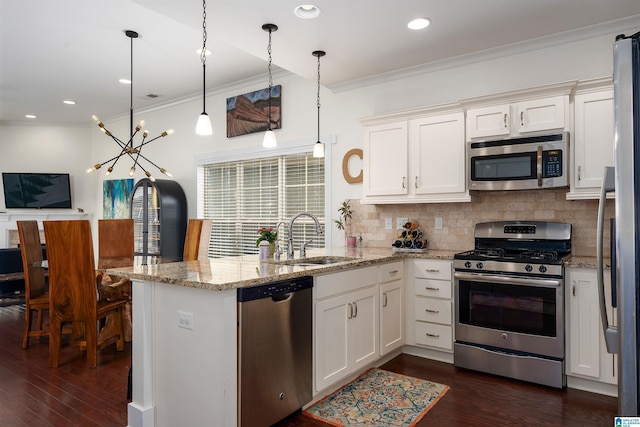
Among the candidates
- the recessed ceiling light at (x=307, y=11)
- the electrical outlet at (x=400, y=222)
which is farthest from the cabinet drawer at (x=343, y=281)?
the recessed ceiling light at (x=307, y=11)

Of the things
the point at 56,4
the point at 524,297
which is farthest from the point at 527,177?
the point at 56,4

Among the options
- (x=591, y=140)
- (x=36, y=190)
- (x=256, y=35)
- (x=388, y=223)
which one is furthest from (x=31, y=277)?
(x=591, y=140)

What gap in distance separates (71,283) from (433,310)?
Result: 9.82 feet

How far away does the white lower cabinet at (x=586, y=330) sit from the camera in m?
2.88

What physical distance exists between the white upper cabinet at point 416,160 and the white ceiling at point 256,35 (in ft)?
2.08

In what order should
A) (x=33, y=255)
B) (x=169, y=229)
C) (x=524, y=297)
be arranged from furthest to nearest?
1. (x=169, y=229)
2. (x=33, y=255)
3. (x=524, y=297)

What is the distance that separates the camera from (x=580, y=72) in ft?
11.2

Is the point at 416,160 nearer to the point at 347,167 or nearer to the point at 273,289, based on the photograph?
the point at 347,167

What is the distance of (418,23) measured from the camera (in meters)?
3.19

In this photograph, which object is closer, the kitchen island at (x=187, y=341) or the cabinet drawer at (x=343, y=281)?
the kitchen island at (x=187, y=341)

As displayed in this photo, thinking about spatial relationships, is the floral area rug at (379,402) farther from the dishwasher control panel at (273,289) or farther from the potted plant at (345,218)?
the potted plant at (345,218)

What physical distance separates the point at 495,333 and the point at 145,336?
8.06 ft

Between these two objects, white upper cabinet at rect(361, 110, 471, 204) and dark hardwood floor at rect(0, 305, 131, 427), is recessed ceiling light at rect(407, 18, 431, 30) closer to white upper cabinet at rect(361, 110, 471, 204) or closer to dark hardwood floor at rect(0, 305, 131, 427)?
white upper cabinet at rect(361, 110, 471, 204)

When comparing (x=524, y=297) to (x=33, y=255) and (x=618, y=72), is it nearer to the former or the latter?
(x=618, y=72)
